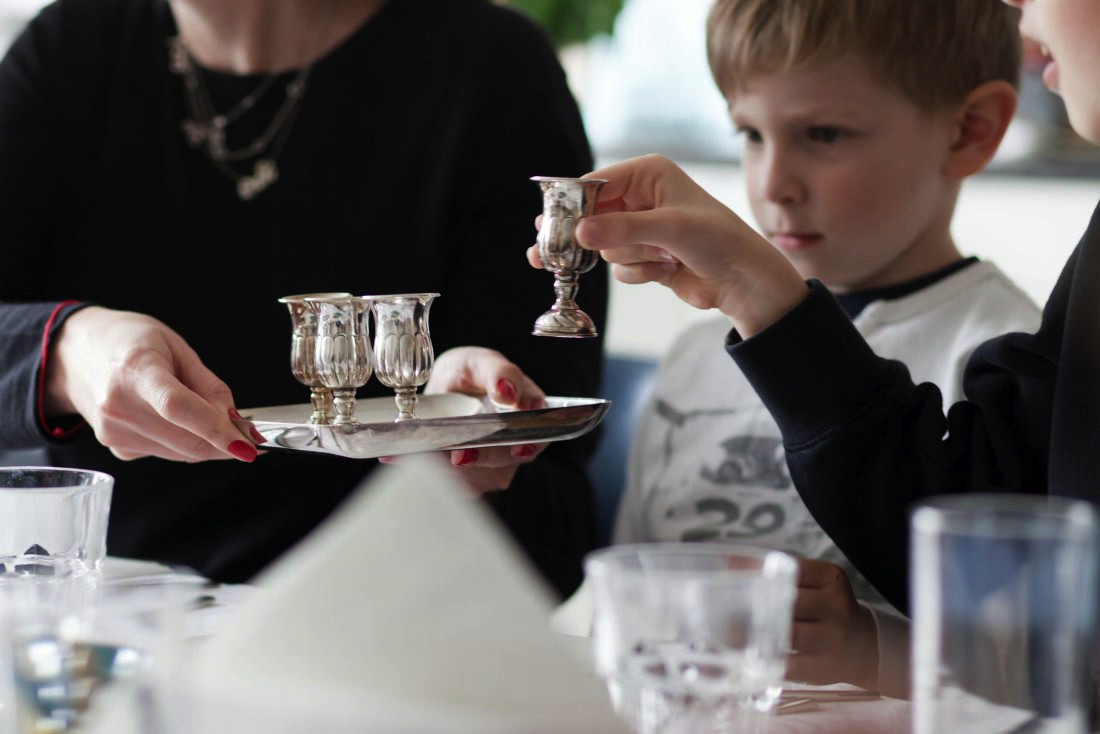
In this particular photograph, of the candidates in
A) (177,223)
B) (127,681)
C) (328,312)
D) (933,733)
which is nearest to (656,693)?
(933,733)

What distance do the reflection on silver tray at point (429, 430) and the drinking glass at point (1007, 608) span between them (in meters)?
0.52

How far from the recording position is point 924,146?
152cm

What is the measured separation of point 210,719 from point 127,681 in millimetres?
113

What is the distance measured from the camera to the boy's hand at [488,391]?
111 cm

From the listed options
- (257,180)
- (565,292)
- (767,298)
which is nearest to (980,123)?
(767,298)

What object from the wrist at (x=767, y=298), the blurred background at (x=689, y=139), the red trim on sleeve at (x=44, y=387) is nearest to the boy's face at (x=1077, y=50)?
the wrist at (x=767, y=298)

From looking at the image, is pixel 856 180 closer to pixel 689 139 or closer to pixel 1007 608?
pixel 1007 608

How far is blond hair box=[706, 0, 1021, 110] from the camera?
1469 mm

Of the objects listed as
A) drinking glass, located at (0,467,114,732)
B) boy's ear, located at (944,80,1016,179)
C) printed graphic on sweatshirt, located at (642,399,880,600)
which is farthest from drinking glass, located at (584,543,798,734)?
boy's ear, located at (944,80,1016,179)

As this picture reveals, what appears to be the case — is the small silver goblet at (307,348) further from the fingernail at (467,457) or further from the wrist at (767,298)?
the wrist at (767,298)

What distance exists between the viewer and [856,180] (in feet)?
4.86

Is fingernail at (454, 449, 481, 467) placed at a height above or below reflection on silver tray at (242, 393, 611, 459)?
below

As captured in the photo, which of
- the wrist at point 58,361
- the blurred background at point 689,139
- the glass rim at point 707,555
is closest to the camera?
the glass rim at point 707,555

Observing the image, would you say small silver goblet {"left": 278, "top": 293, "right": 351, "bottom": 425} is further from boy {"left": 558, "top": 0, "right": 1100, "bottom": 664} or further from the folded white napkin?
the folded white napkin
